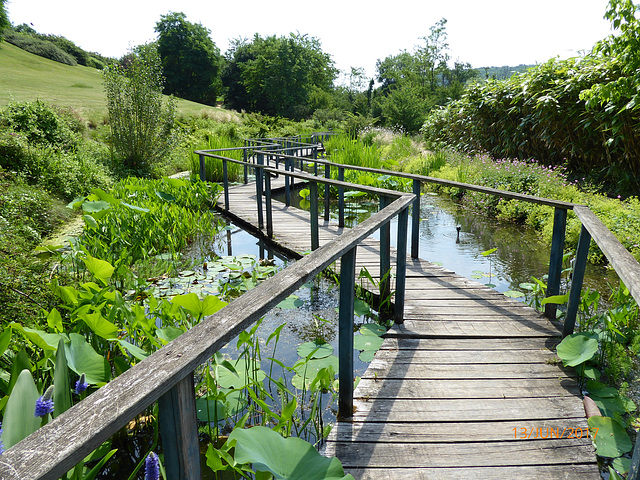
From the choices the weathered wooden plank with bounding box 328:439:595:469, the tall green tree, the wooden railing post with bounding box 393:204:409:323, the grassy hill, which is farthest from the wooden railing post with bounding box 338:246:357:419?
the tall green tree

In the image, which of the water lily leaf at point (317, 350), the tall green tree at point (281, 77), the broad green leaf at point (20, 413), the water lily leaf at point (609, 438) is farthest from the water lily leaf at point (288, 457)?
the tall green tree at point (281, 77)

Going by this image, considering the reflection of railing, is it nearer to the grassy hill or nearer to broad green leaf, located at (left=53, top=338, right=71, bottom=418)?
broad green leaf, located at (left=53, top=338, right=71, bottom=418)

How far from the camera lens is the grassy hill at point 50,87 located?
16859mm

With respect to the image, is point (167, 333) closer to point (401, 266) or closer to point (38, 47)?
point (401, 266)

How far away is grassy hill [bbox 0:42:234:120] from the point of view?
16859 mm

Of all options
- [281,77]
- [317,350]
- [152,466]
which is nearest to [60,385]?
[152,466]

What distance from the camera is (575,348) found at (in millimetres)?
2350

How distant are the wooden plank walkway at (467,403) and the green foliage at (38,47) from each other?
167ft

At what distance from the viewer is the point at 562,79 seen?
8.72 metres

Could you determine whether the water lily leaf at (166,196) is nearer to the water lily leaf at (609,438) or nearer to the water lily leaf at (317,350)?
the water lily leaf at (317,350)

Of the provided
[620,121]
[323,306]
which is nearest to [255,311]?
[323,306]

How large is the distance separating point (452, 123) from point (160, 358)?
45.1 feet

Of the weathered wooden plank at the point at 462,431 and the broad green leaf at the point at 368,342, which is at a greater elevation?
the weathered wooden plank at the point at 462,431

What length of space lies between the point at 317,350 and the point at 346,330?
0.68m
